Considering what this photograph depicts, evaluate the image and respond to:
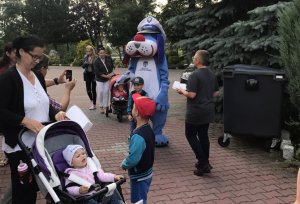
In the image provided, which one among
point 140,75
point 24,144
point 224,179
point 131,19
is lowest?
point 224,179

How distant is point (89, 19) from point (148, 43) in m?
42.5

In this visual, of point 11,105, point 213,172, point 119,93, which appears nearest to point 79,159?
point 11,105

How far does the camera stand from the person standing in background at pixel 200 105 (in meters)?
5.18

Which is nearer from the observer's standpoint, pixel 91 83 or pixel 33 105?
pixel 33 105

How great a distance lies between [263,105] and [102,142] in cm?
309

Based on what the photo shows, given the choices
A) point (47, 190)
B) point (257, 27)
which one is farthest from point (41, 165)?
point (257, 27)

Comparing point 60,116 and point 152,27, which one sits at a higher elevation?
point 152,27

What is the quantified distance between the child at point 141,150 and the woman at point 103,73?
6062 mm

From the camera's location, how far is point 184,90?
5.35 meters

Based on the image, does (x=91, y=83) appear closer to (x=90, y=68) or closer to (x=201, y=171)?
(x=90, y=68)

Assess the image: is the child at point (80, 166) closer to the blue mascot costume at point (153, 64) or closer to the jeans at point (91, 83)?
the blue mascot costume at point (153, 64)

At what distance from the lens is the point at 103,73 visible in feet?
31.7

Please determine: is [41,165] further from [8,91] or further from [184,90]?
[184,90]

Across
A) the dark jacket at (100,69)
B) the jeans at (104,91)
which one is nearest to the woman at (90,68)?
the dark jacket at (100,69)
